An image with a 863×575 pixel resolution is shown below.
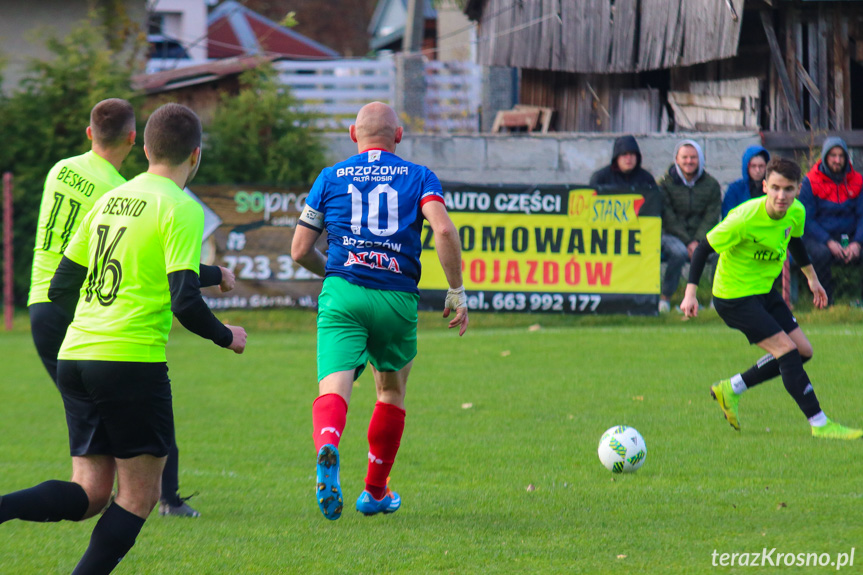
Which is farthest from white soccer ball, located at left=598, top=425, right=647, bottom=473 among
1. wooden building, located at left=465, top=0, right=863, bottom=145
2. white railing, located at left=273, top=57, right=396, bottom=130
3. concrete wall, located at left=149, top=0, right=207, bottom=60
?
concrete wall, located at left=149, top=0, right=207, bottom=60

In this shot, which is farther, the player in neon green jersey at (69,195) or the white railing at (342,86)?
the white railing at (342,86)

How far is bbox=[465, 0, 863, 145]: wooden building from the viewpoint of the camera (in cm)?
1678

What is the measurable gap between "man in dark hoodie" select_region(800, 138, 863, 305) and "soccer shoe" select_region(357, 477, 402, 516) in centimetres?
862

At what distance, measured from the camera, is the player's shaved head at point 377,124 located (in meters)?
5.52

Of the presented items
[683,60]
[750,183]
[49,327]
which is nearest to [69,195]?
[49,327]

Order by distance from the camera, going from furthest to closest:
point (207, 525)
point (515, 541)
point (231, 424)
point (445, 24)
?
1. point (445, 24)
2. point (231, 424)
3. point (207, 525)
4. point (515, 541)

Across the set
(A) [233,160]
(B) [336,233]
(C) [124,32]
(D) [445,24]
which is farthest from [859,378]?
(D) [445,24]

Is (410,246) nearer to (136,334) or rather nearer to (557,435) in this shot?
(136,334)

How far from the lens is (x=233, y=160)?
58.6ft

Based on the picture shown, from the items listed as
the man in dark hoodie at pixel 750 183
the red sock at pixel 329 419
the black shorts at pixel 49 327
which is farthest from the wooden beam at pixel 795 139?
the black shorts at pixel 49 327

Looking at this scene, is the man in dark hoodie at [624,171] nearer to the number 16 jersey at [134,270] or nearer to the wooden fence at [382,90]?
the wooden fence at [382,90]

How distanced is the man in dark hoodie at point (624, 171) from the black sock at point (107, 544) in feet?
34.8

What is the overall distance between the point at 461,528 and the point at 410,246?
4.86 ft

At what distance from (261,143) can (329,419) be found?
535 inches
